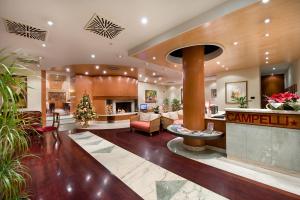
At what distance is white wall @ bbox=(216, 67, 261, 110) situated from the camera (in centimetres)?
672

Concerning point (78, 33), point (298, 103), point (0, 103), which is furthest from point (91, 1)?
point (298, 103)

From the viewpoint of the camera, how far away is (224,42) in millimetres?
3711

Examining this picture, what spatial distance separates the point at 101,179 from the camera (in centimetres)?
259

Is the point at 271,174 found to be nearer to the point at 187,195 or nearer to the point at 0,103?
the point at 187,195

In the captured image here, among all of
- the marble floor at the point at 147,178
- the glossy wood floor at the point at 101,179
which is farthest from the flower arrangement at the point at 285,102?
the marble floor at the point at 147,178

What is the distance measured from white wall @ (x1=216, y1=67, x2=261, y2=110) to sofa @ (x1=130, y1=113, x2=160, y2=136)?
4.13 m

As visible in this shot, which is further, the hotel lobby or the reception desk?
the reception desk

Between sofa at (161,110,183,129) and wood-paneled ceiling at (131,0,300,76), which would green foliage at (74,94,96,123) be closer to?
sofa at (161,110,183,129)

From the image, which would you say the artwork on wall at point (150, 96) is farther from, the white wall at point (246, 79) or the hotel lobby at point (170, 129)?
the hotel lobby at point (170, 129)

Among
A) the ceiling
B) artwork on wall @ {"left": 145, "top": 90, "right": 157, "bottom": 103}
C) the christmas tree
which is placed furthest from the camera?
artwork on wall @ {"left": 145, "top": 90, "right": 157, "bottom": 103}

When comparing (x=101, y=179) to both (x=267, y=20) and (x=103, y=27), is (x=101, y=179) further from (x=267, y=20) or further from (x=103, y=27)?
(x=267, y=20)

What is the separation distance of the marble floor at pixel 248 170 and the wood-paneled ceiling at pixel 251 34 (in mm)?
2782

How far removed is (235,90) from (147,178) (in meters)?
6.72

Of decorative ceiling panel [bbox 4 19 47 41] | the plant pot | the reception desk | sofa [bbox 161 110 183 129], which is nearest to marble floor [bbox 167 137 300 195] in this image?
the reception desk
